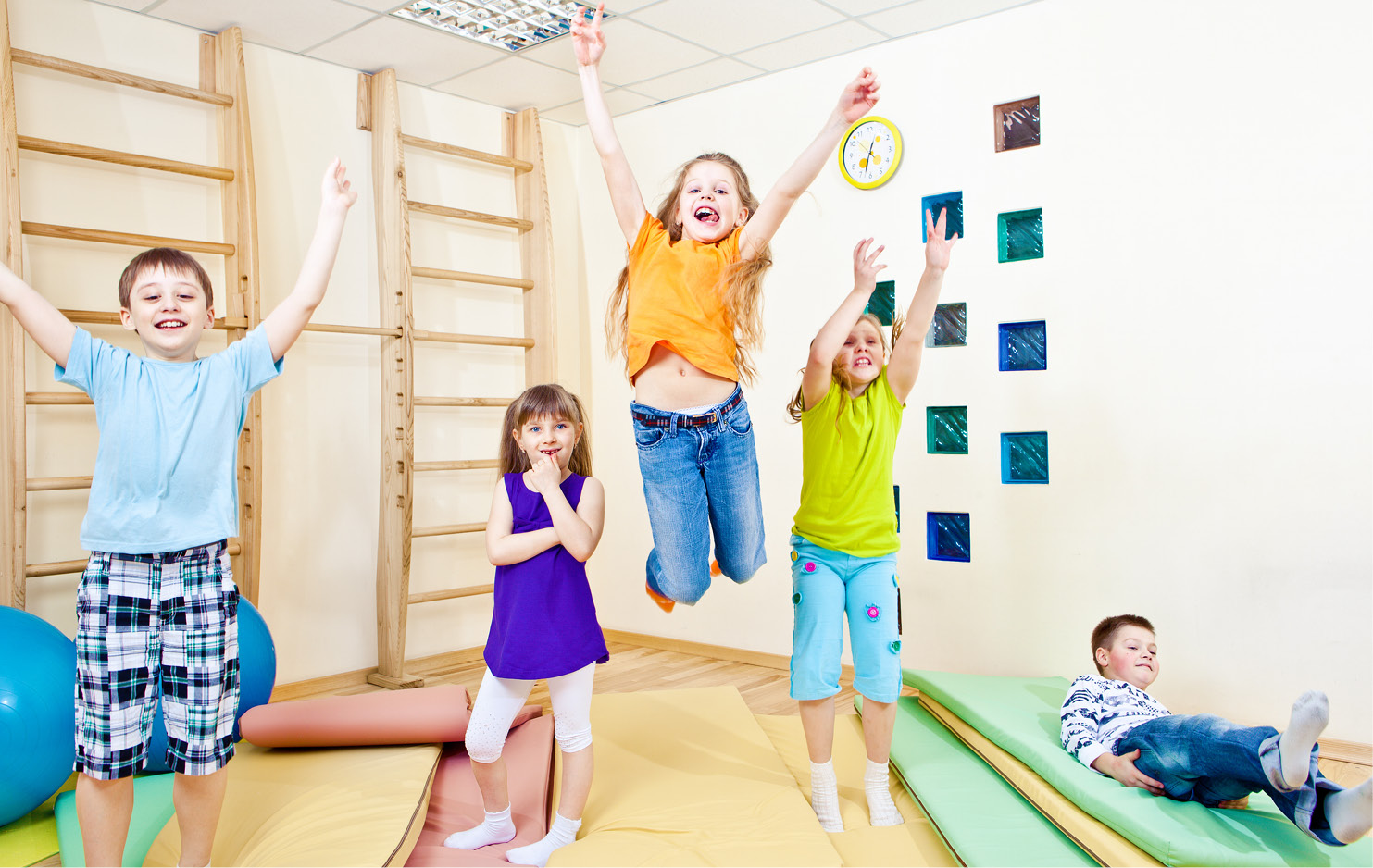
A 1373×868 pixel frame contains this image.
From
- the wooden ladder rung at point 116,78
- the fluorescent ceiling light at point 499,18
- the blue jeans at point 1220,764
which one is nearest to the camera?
the blue jeans at point 1220,764

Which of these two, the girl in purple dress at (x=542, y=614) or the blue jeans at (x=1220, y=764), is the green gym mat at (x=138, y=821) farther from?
the blue jeans at (x=1220, y=764)

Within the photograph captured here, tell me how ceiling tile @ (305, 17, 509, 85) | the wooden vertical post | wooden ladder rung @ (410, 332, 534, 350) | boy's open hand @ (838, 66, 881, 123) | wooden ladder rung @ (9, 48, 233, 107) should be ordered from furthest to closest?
wooden ladder rung @ (410, 332, 534, 350) < the wooden vertical post < ceiling tile @ (305, 17, 509, 85) < wooden ladder rung @ (9, 48, 233, 107) < boy's open hand @ (838, 66, 881, 123)

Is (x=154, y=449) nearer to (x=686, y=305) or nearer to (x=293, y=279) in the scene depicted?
(x=686, y=305)

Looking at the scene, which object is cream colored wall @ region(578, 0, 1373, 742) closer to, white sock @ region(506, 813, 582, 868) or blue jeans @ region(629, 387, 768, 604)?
blue jeans @ region(629, 387, 768, 604)

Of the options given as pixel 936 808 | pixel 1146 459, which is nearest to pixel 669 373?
pixel 936 808

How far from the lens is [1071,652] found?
10.7ft

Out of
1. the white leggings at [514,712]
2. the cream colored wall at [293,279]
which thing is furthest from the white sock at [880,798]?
the cream colored wall at [293,279]

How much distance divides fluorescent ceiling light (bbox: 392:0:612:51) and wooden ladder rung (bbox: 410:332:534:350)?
3.84 ft

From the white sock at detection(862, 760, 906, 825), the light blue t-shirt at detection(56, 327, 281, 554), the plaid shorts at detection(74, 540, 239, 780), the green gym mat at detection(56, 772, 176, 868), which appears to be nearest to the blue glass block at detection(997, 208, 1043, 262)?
the white sock at detection(862, 760, 906, 825)

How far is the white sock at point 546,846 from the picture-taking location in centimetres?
208

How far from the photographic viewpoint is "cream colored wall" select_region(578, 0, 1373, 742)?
285 cm

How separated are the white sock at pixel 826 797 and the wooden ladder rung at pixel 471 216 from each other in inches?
109

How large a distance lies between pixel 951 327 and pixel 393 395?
221 cm

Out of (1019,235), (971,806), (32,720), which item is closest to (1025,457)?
(1019,235)
